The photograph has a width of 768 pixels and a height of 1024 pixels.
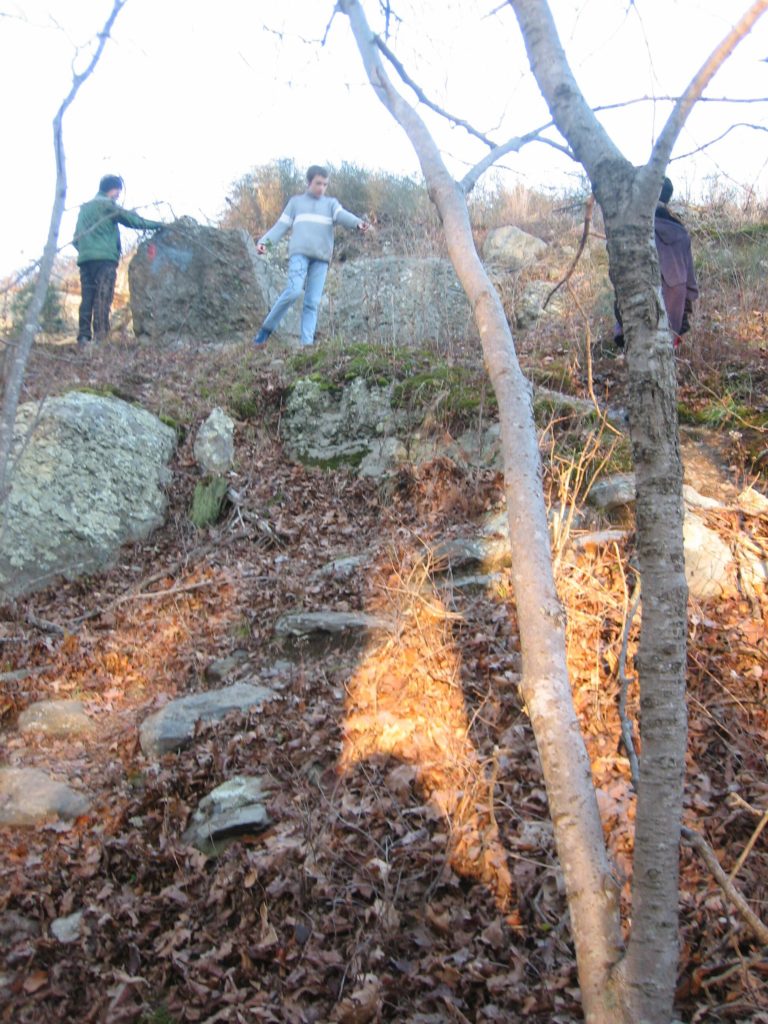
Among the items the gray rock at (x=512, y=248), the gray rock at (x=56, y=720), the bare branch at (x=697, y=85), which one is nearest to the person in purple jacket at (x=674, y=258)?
the bare branch at (x=697, y=85)

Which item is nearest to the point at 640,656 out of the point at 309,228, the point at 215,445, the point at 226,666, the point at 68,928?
the point at 68,928

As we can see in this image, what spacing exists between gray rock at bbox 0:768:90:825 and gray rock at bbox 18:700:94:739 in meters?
0.44

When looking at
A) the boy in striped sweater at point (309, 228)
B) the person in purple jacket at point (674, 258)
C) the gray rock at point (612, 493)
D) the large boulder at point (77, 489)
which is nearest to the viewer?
the gray rock at point (612, 493)

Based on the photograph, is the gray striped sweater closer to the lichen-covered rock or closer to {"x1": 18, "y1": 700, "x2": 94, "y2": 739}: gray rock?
the lichen-covered rock

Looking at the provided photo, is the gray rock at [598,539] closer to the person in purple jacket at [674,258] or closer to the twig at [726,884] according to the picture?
the person in purple jacket at [674,258]

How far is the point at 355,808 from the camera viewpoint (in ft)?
12.5

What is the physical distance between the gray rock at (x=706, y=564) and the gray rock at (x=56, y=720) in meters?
3.85

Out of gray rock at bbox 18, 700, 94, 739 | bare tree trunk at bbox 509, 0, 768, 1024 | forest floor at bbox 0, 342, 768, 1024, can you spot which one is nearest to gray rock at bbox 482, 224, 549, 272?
forest floor at bbox 0, 342, 768, 1024

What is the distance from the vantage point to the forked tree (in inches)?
80.1

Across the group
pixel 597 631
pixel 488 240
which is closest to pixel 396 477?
pixel 597 631

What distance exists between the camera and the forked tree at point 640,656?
6.68ft

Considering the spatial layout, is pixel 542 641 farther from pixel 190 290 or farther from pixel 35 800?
pixel 190 290

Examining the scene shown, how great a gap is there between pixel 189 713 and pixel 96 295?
7287 millimetres

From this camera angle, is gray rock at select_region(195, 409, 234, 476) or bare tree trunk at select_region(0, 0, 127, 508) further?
gray rock at select_region(195, 409, 234, 476)
